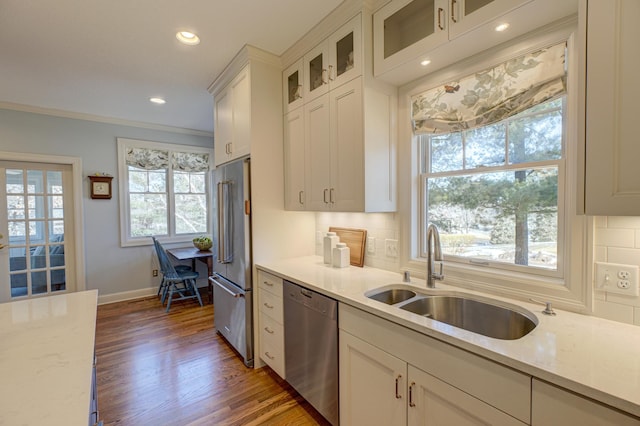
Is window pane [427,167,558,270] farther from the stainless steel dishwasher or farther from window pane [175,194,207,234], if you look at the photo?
window pane [175,194,207,234]

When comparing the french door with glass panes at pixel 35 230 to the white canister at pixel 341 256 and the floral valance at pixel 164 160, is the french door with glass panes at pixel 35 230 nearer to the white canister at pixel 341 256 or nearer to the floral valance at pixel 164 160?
the floral valance at pixel 164 160

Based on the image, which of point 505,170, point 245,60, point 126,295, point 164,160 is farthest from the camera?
point 164,160

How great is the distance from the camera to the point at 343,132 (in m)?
1.92

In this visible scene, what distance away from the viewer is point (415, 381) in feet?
3.98

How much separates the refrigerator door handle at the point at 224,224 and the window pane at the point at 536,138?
6.99 feet

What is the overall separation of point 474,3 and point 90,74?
3161mm

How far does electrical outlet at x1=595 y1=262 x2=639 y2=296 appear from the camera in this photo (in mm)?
1151

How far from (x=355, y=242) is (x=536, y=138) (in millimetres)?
1325

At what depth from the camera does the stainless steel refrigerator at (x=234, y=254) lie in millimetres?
2350

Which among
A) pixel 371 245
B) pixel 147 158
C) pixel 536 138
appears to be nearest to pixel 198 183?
pixel 147 158

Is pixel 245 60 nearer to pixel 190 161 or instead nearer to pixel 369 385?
pixel 369 385

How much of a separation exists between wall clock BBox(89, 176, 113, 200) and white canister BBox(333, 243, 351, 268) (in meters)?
3.52

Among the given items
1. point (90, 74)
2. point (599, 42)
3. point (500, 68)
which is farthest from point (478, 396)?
point (90, 74)

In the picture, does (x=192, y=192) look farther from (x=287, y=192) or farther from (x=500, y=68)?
(x=500, y=68)
